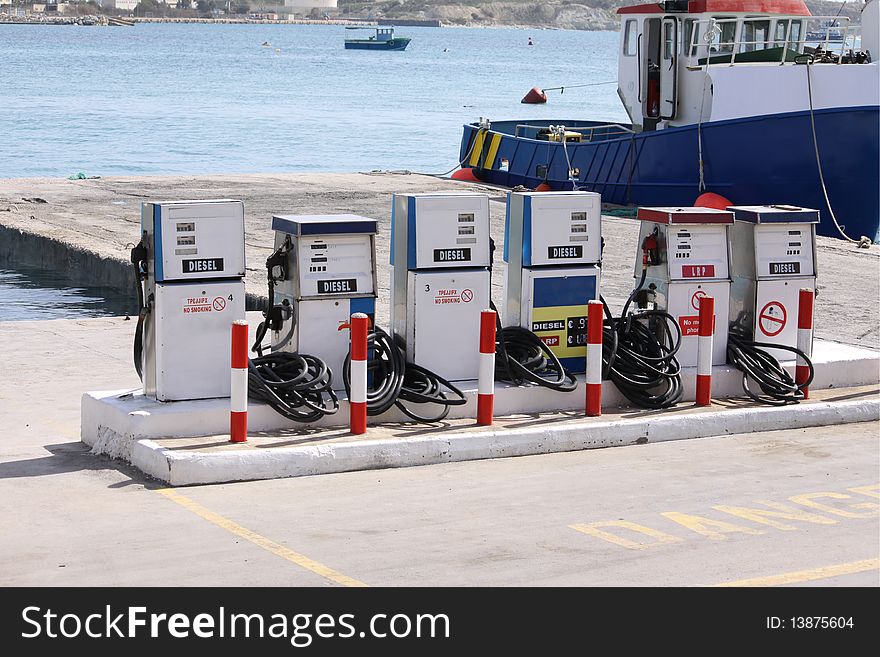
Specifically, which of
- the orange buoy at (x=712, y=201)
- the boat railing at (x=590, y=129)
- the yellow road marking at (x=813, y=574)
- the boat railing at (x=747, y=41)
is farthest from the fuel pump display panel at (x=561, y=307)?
the boat railing at (x=590, y=129)

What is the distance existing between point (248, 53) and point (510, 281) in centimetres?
14486

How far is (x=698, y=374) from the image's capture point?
402 inches

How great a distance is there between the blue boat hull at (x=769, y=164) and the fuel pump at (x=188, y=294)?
54.3ft

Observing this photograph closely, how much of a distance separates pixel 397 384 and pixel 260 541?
2298 mm

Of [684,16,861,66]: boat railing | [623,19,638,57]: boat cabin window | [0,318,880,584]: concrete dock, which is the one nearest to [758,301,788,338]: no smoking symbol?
[0,318,880,584]: concrete dock

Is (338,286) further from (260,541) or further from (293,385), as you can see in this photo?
(260,541)

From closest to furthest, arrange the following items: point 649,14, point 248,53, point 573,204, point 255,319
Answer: point 573,204
point 255,319
point 649,14
point 248,53

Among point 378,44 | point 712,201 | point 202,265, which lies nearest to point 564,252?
point 202,265

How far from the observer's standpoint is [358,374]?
29.7 ft

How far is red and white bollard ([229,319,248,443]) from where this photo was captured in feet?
28.2

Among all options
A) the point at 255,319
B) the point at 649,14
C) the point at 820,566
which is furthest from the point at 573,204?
the point at 649,14

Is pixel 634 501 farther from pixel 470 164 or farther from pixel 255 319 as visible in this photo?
pixel 470 164
